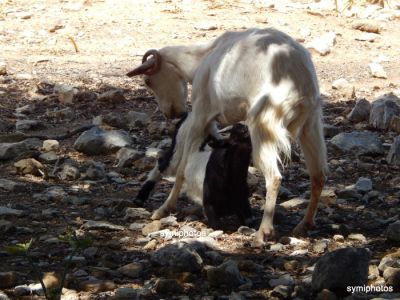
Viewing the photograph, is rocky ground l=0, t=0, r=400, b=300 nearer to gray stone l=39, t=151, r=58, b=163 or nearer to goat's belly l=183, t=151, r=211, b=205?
gray stone l=39, t=151, r=58, b=163

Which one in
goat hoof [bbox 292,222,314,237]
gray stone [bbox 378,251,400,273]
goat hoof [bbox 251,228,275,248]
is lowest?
goat hoof [bbox 292,222,314,237]

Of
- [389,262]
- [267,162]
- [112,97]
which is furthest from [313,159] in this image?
[112,97]

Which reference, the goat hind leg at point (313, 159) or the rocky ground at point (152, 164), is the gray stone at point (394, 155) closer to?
the rocky ground at point (152, 164)

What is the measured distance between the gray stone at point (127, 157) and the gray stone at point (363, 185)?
6.70ft

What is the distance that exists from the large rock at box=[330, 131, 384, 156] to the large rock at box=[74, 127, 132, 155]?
210cm

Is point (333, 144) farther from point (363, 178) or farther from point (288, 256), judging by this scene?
point (288, 256)

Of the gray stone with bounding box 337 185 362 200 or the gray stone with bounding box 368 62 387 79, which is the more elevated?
the gray stone with bounding box 337 185 362 200

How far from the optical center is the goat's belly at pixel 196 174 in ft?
22.7

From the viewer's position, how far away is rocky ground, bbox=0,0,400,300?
5.07 m

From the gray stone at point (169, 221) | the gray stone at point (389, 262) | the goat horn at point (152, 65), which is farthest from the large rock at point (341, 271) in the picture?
the goat horn at point (152, 65)

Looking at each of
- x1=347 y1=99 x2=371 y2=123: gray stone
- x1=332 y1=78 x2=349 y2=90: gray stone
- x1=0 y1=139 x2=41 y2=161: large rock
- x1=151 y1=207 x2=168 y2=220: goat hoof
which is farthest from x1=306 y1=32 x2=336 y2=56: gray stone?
x1=151 y1=207 x2=168 y2=220: goat hoof

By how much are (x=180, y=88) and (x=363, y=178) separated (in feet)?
5.81

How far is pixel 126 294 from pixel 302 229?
6.52 feet

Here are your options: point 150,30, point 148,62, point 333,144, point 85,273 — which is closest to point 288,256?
point 85,273
